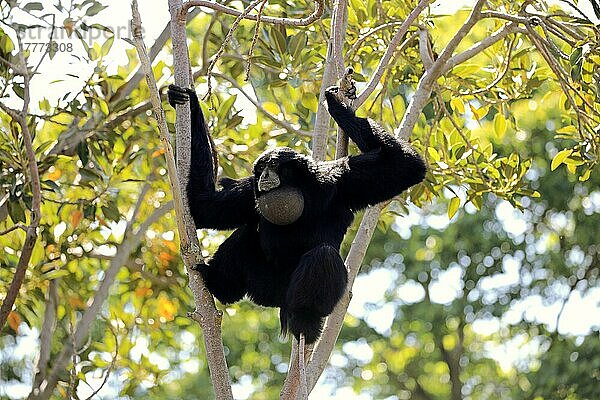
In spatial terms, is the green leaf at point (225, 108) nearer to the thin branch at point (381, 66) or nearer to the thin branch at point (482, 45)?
the thin branch at point (482, 45)

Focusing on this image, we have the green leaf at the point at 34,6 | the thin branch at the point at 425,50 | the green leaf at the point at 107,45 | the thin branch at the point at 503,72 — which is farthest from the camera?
the green leaf at the point at 107,45

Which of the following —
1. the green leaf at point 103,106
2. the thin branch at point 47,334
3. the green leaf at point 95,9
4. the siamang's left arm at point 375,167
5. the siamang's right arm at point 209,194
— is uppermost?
the green leaf at point 95,9

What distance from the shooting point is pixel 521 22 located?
199 inches

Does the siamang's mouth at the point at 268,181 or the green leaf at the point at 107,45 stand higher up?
the green leaf at the point at 107,45

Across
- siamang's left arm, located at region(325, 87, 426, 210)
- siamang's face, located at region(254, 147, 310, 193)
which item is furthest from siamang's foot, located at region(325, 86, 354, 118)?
siamang's face, located at region(254, 147, 310, 193)

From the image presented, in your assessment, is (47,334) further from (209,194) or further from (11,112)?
(209,194)

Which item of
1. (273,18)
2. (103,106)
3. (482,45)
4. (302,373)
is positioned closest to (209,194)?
(273,18)

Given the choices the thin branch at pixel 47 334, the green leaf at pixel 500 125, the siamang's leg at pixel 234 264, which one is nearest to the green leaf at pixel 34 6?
the siamang's leg at pixel 234 264

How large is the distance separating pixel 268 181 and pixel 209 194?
1.40 ft

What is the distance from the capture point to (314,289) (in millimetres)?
4535

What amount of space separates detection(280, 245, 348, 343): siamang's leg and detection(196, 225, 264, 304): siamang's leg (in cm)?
47

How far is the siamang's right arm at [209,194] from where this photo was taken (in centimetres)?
490

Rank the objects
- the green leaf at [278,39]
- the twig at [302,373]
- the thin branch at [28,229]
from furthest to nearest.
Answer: the green leaf at [278,39] < the thin branch at [28,229] < the twig at [302,373]

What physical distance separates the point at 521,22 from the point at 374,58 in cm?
164
